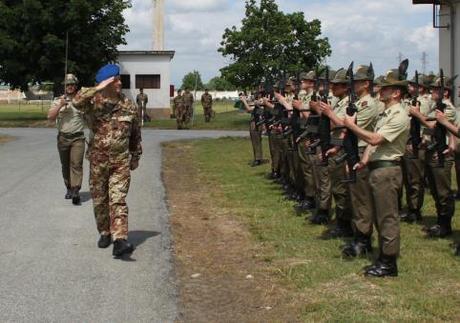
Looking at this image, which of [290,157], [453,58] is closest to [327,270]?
[290,157]

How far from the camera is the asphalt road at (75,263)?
18.0 ft

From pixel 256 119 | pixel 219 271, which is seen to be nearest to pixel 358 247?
pixel 219 271

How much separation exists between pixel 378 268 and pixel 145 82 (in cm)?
3487

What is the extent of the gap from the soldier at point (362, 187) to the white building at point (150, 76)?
33243 mm

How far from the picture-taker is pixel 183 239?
8234 mm

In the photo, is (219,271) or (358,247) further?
(358,247)

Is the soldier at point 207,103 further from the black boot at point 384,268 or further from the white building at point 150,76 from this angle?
the black boot at point 384,268

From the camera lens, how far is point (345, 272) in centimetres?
655

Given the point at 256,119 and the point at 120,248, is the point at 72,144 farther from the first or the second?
the point at 256,119

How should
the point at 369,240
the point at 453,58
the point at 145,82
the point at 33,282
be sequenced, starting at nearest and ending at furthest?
the point at 33,282 → the point at 369,240 → the point at 453,58 → the point at 145,82

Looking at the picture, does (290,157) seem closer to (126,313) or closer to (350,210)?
(350,210)

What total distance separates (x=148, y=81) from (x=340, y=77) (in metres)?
33.6

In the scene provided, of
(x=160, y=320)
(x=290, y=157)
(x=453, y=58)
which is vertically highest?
(x=453, y=58)

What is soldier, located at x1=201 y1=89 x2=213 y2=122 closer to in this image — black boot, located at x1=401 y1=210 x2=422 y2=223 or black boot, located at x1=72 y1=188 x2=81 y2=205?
black boot, located at x1=72 y1=188 x2=81 y2=205
